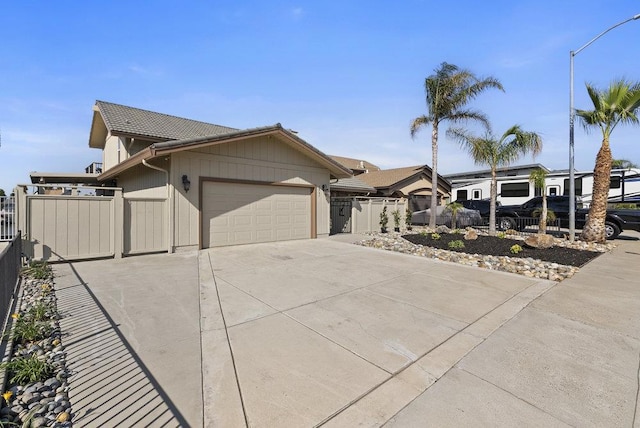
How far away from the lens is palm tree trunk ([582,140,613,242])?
10.5 metres

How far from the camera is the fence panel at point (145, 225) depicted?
7668 millimetres

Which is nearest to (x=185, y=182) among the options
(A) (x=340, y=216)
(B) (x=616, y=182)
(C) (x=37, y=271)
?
(C) (x=37, y=271)

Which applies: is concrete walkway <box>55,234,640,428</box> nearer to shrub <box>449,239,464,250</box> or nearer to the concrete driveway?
the concrete driveway

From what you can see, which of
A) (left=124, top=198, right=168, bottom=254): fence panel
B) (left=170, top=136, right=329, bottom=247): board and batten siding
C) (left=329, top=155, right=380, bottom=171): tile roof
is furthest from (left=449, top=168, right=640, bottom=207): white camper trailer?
(left=124, top=198, right=168, bottom=254): fence panel

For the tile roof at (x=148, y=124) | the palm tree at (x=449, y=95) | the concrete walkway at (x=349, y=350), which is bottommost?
the concrete walkway at (x=349, y=350)

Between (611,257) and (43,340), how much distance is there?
12.3 metres

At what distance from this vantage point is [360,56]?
36.3 ft

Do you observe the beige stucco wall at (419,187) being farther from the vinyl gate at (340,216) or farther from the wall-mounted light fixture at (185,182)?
the wall-mounted light fixture at (185,182)

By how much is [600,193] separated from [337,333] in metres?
12.6

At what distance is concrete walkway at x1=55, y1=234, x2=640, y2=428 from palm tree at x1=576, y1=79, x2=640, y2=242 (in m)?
6.27

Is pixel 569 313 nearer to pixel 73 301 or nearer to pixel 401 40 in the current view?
pixel 73 301

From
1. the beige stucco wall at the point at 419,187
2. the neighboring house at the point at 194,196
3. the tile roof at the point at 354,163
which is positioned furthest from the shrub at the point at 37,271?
the tile roof at the point at 354,163

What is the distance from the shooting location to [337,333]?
134 inches

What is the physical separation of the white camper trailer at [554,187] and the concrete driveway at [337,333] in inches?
727
